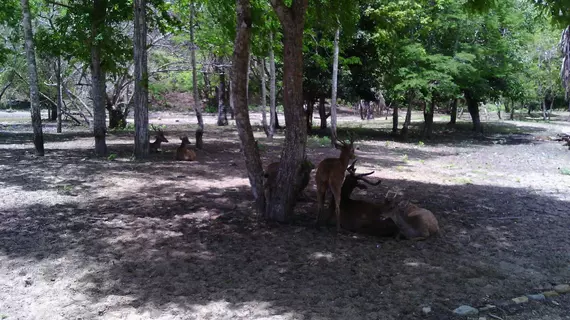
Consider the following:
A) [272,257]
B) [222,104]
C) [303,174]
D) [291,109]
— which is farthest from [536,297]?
[222,104]

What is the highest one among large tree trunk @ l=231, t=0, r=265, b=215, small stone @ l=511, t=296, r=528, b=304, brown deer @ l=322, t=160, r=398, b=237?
large tree trunk @ l=231, t=0, r=265, b=215

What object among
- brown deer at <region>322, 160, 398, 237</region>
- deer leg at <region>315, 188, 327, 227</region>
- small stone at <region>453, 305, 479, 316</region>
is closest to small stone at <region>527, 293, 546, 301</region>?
small stone at <region>453, 305, 479, 316</region>

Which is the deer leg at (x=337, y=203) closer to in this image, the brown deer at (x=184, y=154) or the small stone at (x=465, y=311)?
the small stone at (x=465, y=311)

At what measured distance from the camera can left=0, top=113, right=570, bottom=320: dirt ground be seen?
16.2 ft

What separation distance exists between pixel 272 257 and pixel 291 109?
7.99 ft

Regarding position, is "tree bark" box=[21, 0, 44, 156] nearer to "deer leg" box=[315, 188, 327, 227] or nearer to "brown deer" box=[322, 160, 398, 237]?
"deer leg" box=[315, 188, 327, 227]

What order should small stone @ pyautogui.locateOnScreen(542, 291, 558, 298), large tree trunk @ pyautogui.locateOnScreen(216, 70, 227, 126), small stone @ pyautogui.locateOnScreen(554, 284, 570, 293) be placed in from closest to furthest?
small stone @ pyautogui.locateOnScreen(542, 291, 558, 298), small stone @ pyautogui.locateOnScreen(554, 284, 570, 293), large tree trunk @ pyautogui.locateOnScreen(216, 70, 227, 126)

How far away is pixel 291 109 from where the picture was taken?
7441 mm

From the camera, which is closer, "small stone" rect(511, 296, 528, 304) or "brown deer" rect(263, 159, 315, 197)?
"small stone" rect(511, 296, 528, 304)

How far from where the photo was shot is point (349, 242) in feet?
23.2

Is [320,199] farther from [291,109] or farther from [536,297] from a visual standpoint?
[536,297]

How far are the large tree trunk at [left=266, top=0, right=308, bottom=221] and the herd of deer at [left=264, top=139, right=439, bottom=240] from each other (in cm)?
25

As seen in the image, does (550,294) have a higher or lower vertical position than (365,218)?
lower

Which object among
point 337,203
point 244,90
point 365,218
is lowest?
point 365,218
